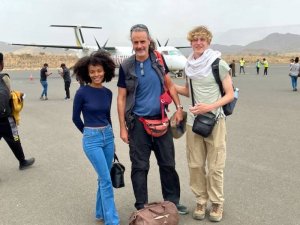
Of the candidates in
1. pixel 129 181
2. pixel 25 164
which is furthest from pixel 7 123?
pixel 129 181

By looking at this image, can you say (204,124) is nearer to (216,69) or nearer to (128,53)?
(216,69)

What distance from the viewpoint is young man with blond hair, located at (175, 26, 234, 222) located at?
3840 mm

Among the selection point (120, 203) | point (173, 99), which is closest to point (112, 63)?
point (173, 99)

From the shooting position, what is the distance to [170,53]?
28.6 m

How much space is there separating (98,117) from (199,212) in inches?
57.6

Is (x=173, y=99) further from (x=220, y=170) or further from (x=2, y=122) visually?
(x=2, y=122)

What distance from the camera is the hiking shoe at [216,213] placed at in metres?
4.04

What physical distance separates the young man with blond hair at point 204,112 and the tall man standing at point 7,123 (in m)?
2.93

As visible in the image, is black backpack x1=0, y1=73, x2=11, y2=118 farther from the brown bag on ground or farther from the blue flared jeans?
the brown bag on ground

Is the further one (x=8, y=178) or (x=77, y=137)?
(x=77, y=137)

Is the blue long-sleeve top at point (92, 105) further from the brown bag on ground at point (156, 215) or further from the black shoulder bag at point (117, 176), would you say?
the brown bag on ground at point (156, 215)

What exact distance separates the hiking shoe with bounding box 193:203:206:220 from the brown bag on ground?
367 mm

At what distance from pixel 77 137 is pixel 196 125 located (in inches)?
207

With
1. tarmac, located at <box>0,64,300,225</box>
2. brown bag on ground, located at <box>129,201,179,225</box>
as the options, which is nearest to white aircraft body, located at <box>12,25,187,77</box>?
tarmac, located at <box>0,64,300,225</box>
